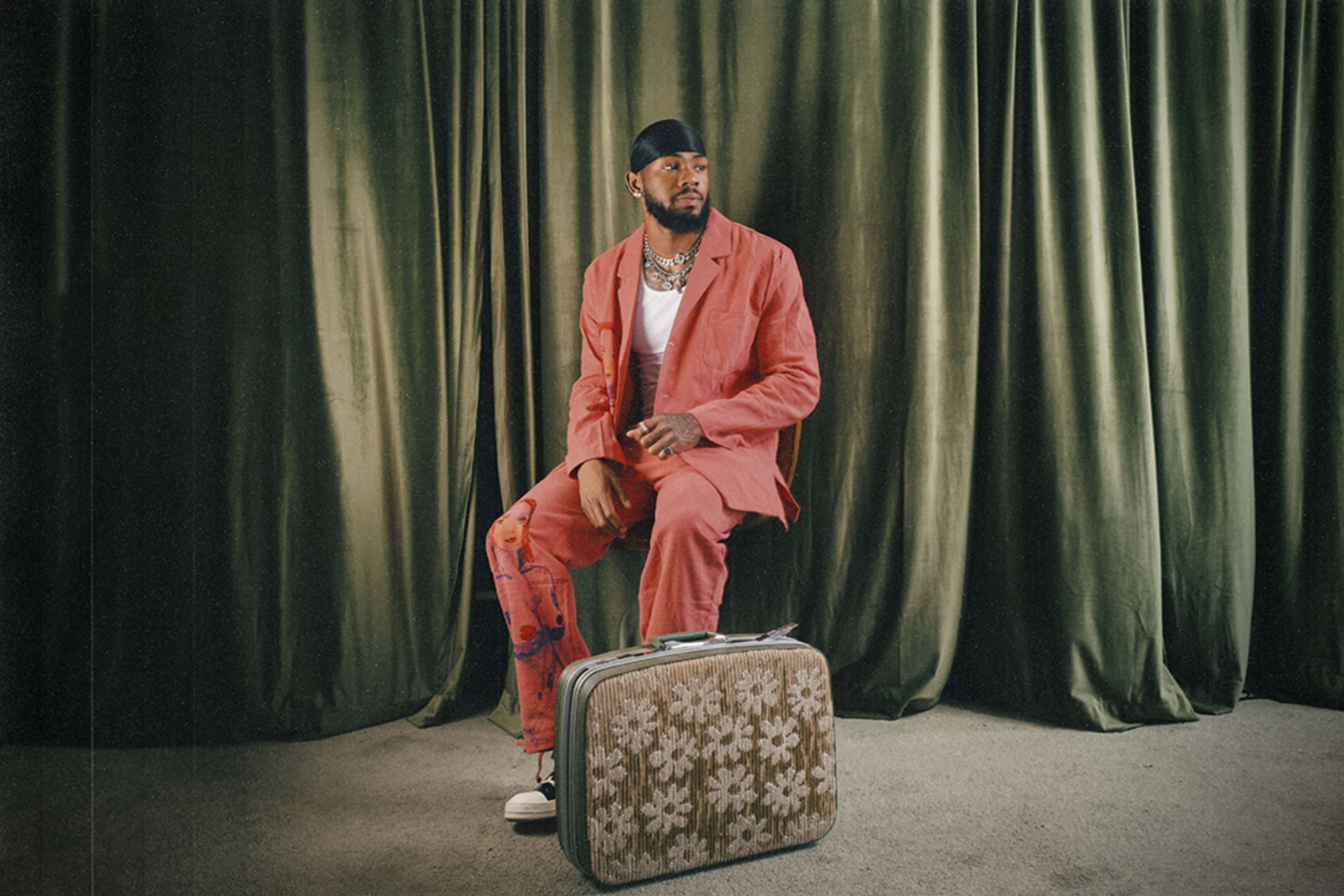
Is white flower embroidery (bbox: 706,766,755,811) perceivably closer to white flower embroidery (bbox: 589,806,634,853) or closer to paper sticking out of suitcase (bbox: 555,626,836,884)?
paper sticking out of suitcase (bbox: 555,626,836,884)

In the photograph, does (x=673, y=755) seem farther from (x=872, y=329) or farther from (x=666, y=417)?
(x=872, y=329)

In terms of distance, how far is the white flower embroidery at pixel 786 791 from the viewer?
50.6 inches

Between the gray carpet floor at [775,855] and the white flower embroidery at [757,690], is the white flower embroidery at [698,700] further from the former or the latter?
the gray carpet floor at [775,855]

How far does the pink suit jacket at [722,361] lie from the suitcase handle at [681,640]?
1.15 ft

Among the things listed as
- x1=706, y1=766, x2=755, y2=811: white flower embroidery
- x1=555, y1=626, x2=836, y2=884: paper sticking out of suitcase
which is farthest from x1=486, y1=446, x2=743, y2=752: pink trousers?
x1=706, y1=766, x2=755, y2=811: white flower embroidery

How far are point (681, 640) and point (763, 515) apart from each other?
0.42m

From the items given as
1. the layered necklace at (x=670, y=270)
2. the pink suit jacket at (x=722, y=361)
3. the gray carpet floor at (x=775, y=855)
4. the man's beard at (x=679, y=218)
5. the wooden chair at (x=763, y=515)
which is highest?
the man's beard at (x=679, y=218)

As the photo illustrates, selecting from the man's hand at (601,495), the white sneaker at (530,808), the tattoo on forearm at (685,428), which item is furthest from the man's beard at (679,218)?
the white sneaker at (530,808)

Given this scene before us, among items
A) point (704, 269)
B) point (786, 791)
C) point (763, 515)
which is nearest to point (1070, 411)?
point (763, 515)

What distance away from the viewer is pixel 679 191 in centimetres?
175

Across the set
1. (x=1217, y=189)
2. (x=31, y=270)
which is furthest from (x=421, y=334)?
(x=1217, y=189)

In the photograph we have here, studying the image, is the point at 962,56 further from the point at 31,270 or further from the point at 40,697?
the point at 40,697

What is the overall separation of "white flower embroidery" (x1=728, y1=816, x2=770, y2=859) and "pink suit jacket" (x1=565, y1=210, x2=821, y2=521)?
573 mm

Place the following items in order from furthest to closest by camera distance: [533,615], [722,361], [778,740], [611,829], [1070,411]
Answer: [1070,411], [722,361], [533,615], [778,740], [611,829]
